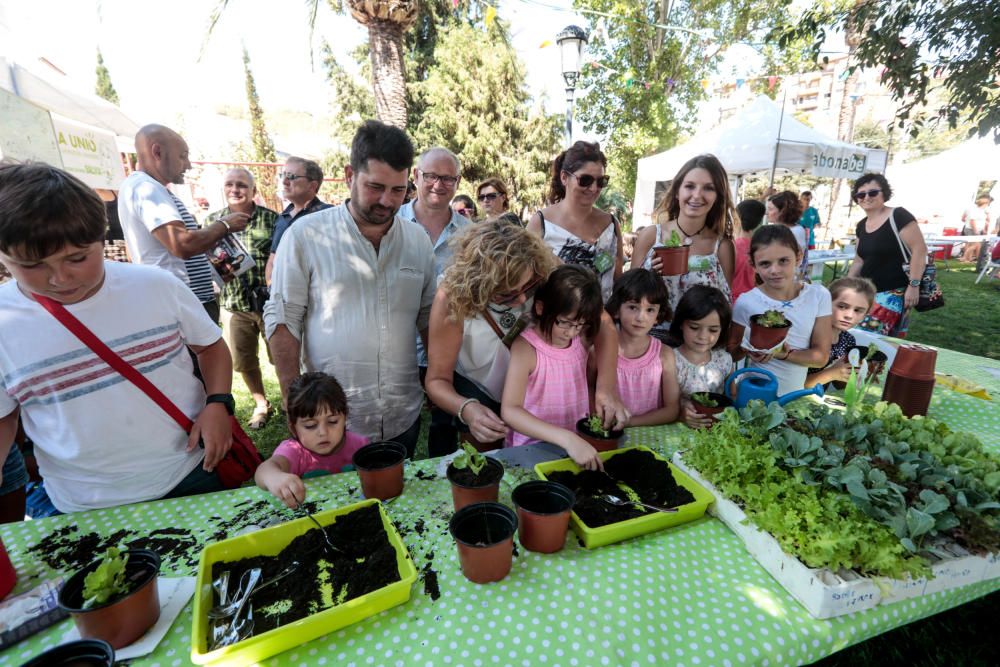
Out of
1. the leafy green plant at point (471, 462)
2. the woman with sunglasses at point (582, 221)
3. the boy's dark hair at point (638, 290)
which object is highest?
the woman with sunglasses at point (582, 221)

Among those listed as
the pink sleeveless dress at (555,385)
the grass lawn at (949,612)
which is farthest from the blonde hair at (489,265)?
the grass lawn at (949,612)

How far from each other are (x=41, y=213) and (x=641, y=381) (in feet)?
7.60

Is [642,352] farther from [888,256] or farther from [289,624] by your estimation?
[888,256]

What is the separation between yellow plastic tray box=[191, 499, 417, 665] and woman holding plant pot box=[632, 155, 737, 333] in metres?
2.25

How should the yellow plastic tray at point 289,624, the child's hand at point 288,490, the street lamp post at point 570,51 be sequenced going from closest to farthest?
1. the yellow plastic tray at point 289,624
2. the child's hand at point 288,490
3. the street lamp post at point 570,51

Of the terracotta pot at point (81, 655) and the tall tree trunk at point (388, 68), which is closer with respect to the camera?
the terracotta pot at point (81, 655)

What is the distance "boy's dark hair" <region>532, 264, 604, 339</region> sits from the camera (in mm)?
1941

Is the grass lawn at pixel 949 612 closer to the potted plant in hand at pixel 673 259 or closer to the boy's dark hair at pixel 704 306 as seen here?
the boy's dark hair at pixel 704 306

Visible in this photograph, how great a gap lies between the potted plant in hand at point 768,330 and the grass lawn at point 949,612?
143 centimetres

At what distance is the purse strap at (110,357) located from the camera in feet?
4.60

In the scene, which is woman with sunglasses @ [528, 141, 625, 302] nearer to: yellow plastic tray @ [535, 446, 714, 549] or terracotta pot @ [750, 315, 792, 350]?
terracotta pot @ [750, 315, 792, 350]

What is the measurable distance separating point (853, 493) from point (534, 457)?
1.04 m

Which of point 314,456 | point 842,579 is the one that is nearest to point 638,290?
point 842,579

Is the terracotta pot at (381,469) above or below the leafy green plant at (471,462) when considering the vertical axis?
below
